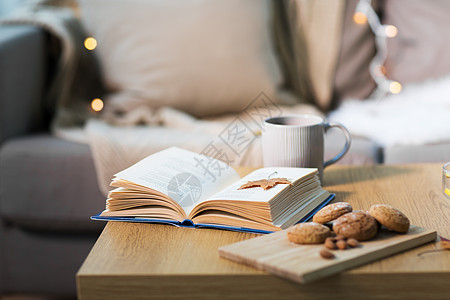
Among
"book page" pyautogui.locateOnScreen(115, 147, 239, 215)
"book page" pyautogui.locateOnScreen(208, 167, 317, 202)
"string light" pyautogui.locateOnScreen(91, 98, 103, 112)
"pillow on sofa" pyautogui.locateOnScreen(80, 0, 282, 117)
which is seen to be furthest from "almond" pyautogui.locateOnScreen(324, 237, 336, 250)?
"string light" pyautogui.locateOnScreen(91, 98, 103, 112)

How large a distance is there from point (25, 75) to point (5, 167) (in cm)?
29

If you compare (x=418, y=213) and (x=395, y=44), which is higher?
(x=395, y=44)

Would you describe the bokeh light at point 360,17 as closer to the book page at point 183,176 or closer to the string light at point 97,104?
the string light at point 97,104

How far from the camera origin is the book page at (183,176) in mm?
742

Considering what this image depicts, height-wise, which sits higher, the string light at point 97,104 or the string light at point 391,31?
the string light at point 391,31

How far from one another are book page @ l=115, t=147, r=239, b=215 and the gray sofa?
22.0 inches

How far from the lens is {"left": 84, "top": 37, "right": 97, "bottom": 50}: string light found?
64.9 inches

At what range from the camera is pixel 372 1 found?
168 centimetres

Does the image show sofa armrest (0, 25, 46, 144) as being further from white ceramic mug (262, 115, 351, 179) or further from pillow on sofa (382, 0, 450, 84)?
pillow on sofa (382, 0, 450, 84)

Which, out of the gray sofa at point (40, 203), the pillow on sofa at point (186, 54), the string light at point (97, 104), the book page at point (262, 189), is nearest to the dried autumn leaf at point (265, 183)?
the book page at point (262, 189)

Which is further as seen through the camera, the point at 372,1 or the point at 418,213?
the point at 372,1

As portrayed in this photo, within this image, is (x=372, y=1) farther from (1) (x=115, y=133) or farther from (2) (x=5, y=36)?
(2) (x=5, y=36)

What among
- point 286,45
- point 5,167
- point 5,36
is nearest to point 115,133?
point 5,167

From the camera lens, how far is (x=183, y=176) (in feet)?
2.58
